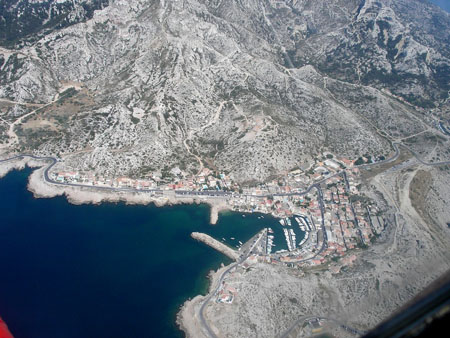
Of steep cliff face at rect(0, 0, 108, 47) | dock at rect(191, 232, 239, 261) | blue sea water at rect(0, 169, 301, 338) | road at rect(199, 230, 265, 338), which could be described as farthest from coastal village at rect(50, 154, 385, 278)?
steep cliff face at rect(0, 0, 108, 47)

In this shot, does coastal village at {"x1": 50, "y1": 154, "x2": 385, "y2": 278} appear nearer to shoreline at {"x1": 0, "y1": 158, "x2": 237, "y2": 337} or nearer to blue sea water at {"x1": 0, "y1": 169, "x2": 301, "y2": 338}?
shoreline at {"x1": 0, "y1": 158, "x2": 237, "y2": 337}

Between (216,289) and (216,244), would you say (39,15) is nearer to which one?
(216,244)

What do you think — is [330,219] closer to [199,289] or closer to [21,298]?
[199,289]

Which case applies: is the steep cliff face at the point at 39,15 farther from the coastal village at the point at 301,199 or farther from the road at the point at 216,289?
the road at the point at 216,289

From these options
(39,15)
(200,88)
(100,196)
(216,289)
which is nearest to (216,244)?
(216,289)

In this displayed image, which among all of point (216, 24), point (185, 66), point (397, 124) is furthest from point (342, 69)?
point (185, 66)

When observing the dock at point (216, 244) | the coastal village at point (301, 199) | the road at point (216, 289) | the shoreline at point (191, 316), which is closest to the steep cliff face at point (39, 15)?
the coastal village at point (301, 199)
